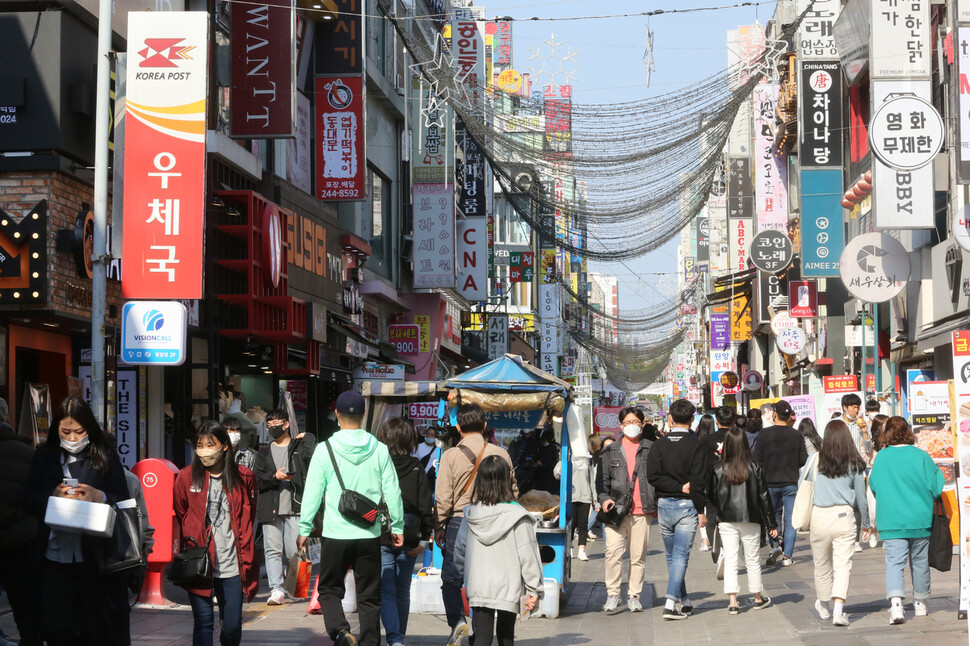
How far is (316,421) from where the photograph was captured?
2859 cm

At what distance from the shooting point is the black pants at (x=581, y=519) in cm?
1775

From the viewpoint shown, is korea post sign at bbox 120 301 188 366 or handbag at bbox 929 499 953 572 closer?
handbag at bbox 929 499 953 572

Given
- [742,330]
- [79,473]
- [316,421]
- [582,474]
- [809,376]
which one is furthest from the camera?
[742,330]

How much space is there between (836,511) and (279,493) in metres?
5.70

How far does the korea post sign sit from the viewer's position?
1256 cm

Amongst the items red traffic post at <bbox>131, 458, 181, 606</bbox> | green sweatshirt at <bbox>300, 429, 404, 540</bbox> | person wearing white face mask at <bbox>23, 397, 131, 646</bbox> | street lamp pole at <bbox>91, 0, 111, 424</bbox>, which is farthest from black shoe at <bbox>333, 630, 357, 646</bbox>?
street lamp pole at <bbox>91, 0, 111, 424</bbox>

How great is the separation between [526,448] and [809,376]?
88.3 feet

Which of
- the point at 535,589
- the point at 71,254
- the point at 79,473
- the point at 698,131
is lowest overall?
the point at 535,589

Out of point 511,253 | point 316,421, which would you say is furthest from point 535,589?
point 511,253

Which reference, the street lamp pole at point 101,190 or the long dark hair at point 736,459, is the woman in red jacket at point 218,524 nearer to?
the street lamp pole at point 101,190

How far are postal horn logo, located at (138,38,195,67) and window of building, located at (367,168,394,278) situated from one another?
692 inches

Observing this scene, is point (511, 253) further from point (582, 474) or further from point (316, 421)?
point (582, 474)

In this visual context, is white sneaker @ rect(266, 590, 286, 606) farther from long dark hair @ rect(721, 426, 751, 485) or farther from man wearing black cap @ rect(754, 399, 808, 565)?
man wearing black cap @ rect(754, 399, 808, 565)

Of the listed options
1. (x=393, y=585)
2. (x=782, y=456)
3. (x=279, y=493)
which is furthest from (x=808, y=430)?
(x=393, y=585)
